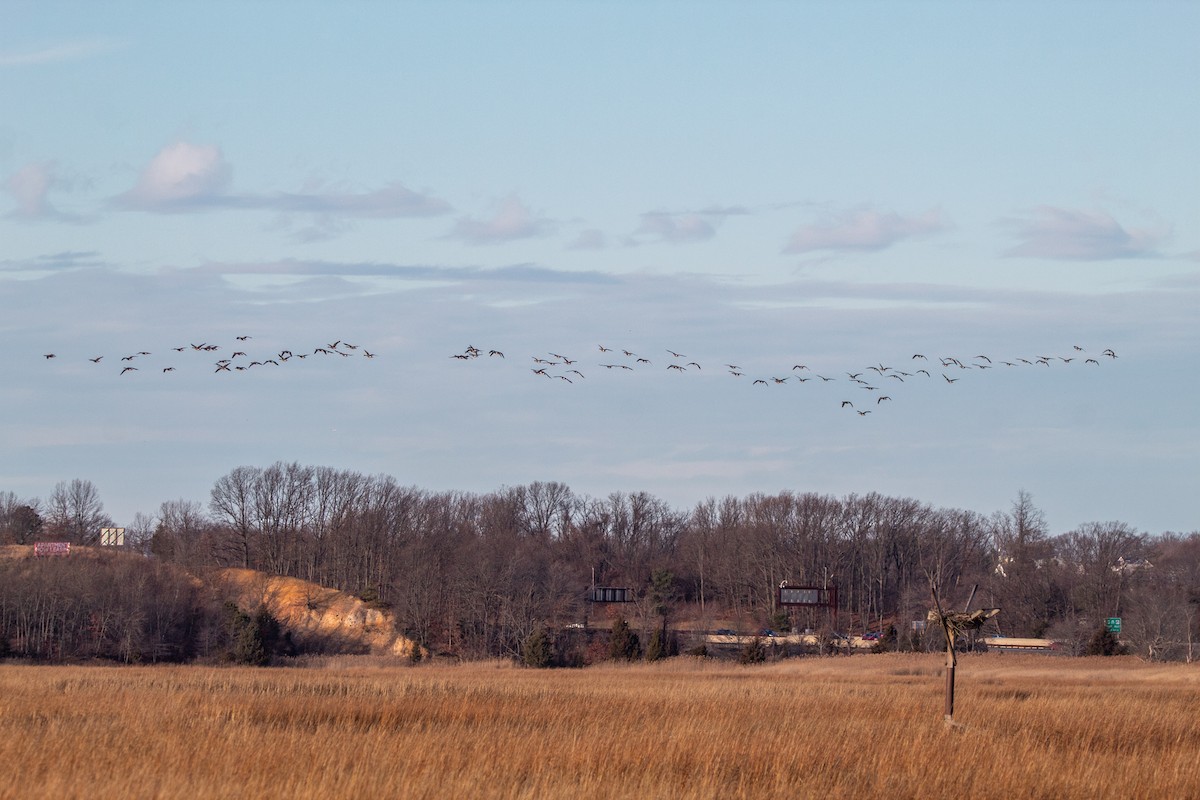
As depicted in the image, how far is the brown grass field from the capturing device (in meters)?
19.3

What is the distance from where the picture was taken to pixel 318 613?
91812 mm

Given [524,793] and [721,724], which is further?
[721,724]

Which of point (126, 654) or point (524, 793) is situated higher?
point (524, 793)

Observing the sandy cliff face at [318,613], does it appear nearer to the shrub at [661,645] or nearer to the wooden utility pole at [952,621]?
the shrub at [661,645]

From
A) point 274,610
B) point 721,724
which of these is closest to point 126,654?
point 274,610

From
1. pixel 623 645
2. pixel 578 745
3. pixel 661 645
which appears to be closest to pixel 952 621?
pixel 578 745

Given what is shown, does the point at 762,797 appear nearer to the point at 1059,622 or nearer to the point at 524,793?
the point at 524,793

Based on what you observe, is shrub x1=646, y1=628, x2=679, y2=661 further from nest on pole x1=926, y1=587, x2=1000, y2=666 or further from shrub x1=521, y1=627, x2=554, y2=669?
nest on pole x1=926, y1=587, x2=1000, y2=666

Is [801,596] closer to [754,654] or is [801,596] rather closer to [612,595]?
[612,595]

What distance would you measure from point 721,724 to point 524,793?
36.7ft

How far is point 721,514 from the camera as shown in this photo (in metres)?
142

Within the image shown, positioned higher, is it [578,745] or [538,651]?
[578,745]

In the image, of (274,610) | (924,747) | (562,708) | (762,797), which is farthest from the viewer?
(274,610)

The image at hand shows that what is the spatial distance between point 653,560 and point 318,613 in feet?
153
